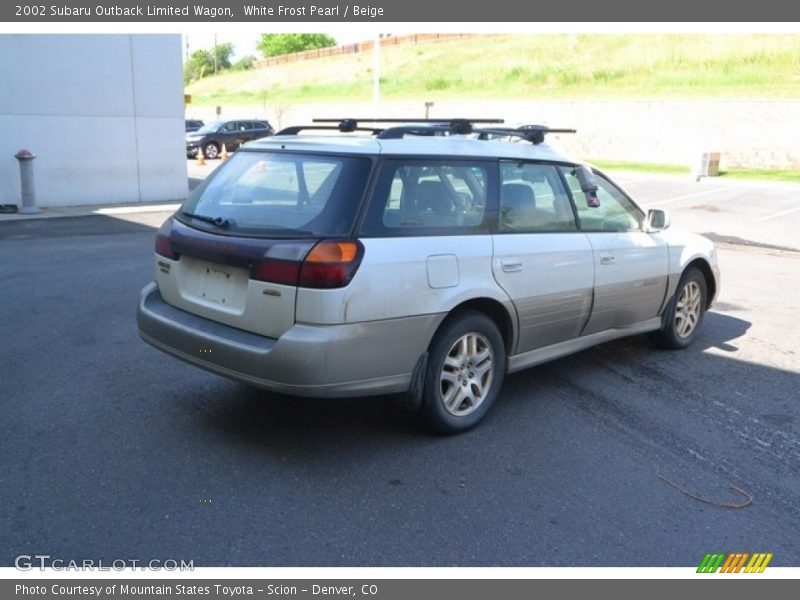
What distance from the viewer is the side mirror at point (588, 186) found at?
18.0ft

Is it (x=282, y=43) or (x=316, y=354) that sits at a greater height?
(x=282, y=43)

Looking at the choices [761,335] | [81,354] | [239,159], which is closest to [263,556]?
[239,159]

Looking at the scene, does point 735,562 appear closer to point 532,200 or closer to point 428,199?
point 428,199

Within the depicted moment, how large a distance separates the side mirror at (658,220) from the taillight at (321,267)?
3.00 m

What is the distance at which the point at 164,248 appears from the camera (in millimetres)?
4727

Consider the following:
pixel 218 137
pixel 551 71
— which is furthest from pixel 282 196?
pixel 551 71

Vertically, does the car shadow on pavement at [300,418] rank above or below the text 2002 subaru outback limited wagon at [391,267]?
below

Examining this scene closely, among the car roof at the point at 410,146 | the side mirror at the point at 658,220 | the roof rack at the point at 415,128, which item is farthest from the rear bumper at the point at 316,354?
the side mirror at the point at 658,220

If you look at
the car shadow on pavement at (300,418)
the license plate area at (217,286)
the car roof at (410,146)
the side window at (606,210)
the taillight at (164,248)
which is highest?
the car roof at (410,146)

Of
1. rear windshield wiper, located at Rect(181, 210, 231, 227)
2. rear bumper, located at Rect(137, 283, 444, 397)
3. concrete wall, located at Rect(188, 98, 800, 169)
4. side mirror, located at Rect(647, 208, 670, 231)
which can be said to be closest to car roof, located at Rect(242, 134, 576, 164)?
rear windshield wiper, located at Rect(181, 210, 231, 227)

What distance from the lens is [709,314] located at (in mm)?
7961

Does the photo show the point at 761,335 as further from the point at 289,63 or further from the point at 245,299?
the point at 289,63

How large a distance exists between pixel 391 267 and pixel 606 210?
2.30 meters

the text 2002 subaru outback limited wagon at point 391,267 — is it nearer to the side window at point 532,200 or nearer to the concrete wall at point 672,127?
the side window at point 532,200
